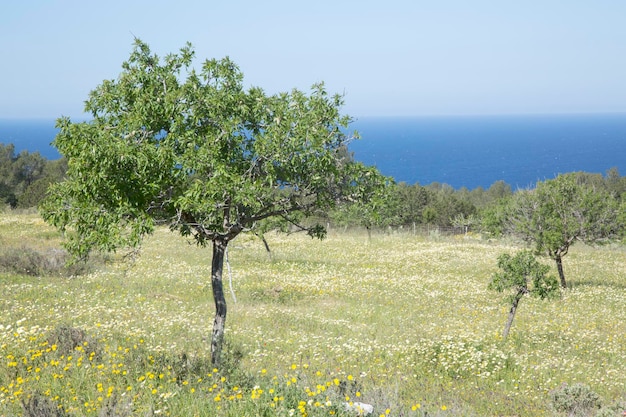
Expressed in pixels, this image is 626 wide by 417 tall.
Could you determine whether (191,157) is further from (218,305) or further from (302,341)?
(302,341)

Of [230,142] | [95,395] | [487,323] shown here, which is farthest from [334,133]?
[487,323]

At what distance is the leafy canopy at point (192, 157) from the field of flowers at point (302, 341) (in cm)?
159

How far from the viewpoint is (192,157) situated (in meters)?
9.09

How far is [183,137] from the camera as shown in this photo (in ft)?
30.9

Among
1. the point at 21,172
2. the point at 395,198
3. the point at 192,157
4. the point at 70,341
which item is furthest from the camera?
the point at 21,172

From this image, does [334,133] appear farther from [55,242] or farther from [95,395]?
[55,242]

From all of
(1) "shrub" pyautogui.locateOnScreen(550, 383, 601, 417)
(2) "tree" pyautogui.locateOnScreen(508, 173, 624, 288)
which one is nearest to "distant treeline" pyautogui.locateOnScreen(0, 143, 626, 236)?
(2) "tree" pyautogui.locateOnScreen(508, 173, 624, 288)

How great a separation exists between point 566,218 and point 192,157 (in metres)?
24.6

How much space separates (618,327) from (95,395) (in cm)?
1848

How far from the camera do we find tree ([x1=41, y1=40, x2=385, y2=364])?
8.99 metres

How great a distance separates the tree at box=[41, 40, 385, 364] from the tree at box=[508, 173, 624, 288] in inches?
824

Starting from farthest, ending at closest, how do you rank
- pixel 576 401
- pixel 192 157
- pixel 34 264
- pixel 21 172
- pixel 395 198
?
pixel 21 172, pixel 395 198, pixel 34 264, pixel 576 401, pixel 192 157

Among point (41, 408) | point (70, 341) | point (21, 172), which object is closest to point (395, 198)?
point (70, 341)

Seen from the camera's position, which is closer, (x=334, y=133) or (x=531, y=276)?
(x=334, y=133)
